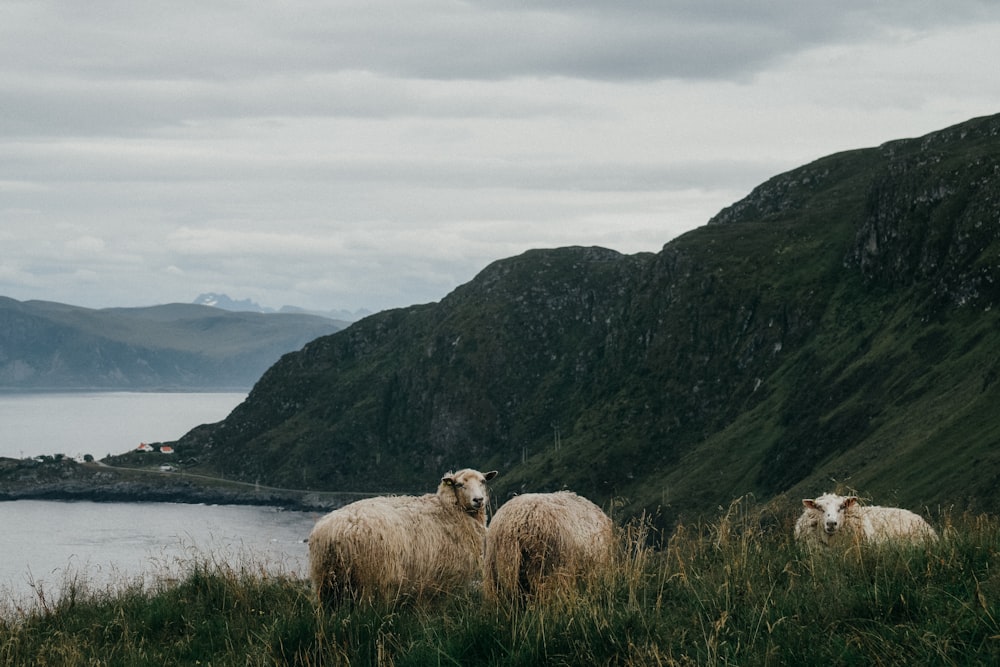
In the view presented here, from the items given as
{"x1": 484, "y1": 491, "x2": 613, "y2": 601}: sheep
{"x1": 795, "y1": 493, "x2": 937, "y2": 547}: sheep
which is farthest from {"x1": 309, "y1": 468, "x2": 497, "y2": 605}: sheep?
{"x1": 795, "y1": 493, "x2": 937, "y2": 547}: sheep

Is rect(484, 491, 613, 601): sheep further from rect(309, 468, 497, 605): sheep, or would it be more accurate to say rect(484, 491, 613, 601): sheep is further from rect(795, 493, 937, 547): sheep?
rect(795, 493, 937, 547): sheep

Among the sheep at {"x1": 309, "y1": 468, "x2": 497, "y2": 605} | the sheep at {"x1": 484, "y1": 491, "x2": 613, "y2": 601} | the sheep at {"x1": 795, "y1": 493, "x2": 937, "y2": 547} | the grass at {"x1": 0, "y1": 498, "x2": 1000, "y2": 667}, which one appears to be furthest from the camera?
the sheep at {"x1": 795, "y1": 493, "x2": 937, "y2": 547}

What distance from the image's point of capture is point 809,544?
11.9 meters

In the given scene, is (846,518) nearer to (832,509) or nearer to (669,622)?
(832,509)

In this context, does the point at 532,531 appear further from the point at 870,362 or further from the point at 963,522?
the point at 870,362

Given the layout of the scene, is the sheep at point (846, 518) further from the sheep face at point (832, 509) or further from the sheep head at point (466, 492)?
the sheep head at point (466, 492)

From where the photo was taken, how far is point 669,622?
30.9ft

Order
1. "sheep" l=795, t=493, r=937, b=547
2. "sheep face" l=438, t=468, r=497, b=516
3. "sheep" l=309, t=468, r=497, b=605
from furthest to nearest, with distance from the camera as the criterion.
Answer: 1. "sheep" l=795, t=493, r=937, b=547
2. "sheep face" l=438, t=468, r=497, b=516
3. "sheep" l=309, t=468, r=497, b=605

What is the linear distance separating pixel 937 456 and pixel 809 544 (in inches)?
4241

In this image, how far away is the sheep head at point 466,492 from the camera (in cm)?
1727

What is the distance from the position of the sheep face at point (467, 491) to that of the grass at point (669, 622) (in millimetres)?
4535

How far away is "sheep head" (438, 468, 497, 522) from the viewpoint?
17266 millimetres

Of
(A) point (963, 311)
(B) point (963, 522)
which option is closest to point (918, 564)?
(B) point (963, 522)

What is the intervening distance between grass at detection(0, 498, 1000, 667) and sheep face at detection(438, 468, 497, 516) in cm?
454
